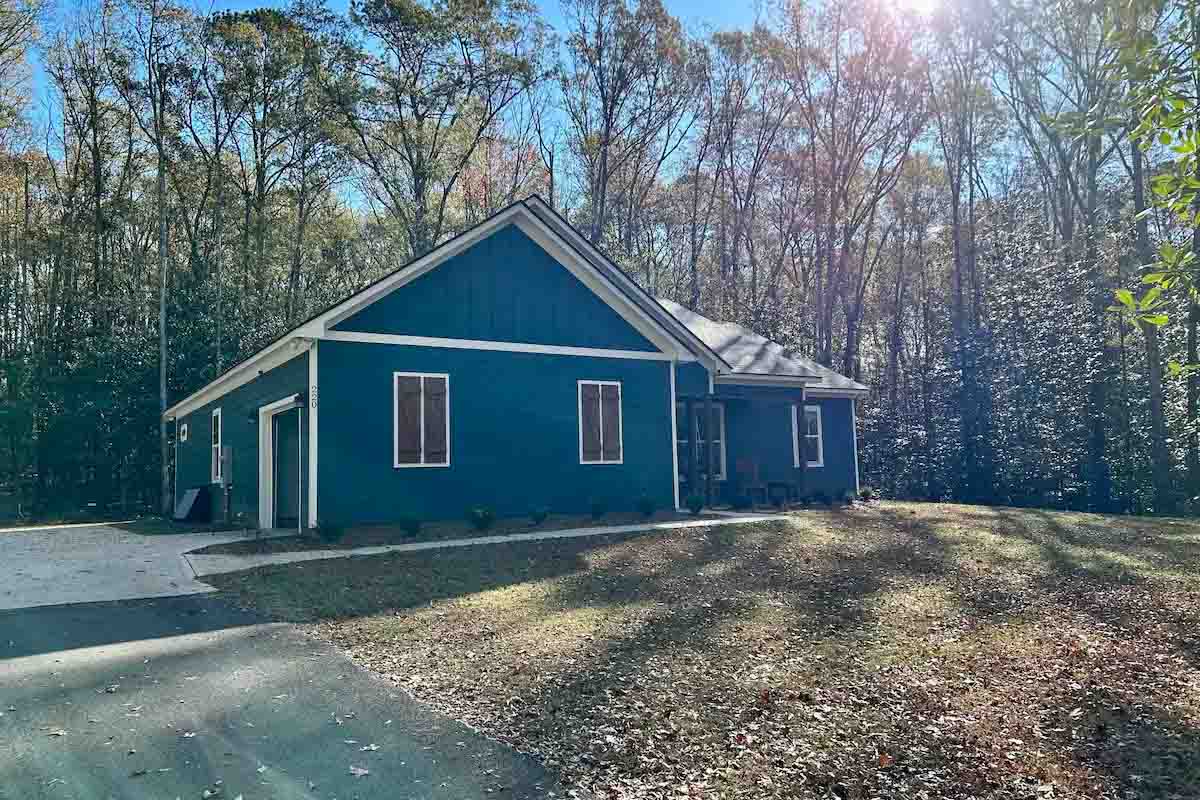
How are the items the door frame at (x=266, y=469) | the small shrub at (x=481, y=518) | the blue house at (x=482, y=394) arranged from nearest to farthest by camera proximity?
1. the blue house at (x=482, y=394)
2. the small shrub at (x=481, y=518)
3. the door frame at (x=266, y=469)

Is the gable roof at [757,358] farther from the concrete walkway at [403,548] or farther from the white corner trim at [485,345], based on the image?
the concrete walkway at [403,548]

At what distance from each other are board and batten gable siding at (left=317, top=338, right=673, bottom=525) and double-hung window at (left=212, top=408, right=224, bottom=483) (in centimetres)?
758

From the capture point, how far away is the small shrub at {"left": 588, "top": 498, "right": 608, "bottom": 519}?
14.5 metres

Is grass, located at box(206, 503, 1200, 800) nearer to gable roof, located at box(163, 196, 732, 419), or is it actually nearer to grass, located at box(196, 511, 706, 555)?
grass, located at box(196, 511, 706, 555)

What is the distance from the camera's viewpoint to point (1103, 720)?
4695 mm

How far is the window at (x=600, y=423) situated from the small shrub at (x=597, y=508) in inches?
27.9

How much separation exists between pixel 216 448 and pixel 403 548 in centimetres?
994

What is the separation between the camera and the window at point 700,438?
18328 mm

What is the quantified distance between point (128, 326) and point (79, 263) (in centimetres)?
342

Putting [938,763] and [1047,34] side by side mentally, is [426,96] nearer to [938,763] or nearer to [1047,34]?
[1047,34]

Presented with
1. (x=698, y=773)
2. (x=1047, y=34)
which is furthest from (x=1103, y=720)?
(x=1047, y=34)

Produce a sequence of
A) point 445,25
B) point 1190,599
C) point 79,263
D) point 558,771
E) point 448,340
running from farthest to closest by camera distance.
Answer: point 79,263, point 445,25, point 448,340, point 1190,599, point 558,771

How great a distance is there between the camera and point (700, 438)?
18938 mm

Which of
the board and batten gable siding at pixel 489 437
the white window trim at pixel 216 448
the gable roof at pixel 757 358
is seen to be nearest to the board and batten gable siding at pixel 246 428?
the white window trim at pixel 216 448
